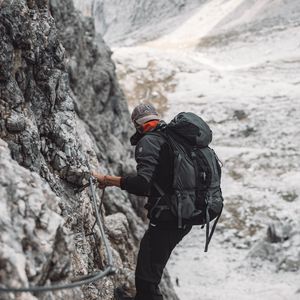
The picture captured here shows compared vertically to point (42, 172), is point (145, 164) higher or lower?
lower

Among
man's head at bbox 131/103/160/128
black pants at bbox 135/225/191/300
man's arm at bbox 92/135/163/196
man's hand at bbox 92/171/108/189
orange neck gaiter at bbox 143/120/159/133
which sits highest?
man's head at bbox 131/103/160/128

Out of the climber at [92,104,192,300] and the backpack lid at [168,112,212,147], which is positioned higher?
the backpack lid at [168,112,212,147]

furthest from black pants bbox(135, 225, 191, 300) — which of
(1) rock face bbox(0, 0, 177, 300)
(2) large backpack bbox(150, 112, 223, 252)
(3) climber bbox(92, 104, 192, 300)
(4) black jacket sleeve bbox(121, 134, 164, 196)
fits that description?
(4) black jacket sleeve bbox(121, 134, 164, 196)

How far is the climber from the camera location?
6.47 m

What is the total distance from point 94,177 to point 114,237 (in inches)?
155

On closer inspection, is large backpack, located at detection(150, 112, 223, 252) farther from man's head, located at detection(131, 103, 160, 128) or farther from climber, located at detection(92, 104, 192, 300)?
man's head, located at detection(131, 103, 160, 128)

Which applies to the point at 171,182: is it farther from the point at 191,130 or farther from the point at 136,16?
the point at 136,16

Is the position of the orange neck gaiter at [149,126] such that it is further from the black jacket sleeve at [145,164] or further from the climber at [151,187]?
the black jacket sleeve at [145,164]

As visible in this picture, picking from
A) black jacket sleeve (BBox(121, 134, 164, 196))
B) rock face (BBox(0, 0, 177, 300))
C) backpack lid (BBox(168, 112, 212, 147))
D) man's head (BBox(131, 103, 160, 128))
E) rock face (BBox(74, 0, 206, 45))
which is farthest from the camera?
rock face (BBox(74, 0, 206, 45))

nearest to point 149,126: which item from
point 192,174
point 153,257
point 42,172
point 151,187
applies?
point 151,187

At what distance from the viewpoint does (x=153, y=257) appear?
7.00m

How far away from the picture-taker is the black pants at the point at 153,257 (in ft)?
22.7

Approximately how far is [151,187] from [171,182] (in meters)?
0.36

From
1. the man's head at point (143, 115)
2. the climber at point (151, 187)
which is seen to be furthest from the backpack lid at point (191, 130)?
the man's head at point (143, 115)
